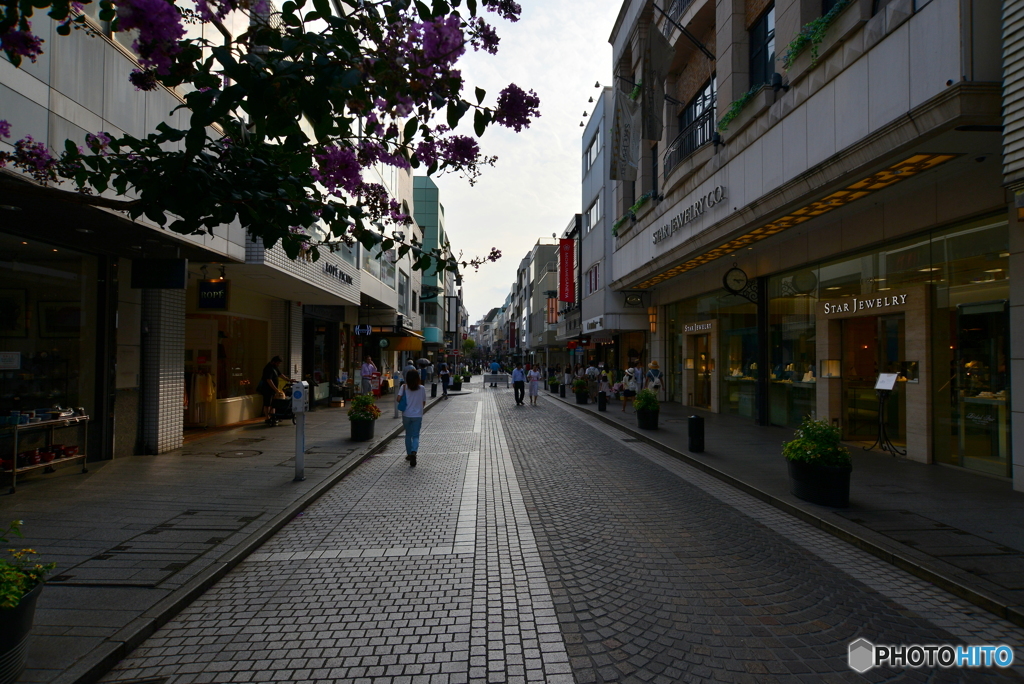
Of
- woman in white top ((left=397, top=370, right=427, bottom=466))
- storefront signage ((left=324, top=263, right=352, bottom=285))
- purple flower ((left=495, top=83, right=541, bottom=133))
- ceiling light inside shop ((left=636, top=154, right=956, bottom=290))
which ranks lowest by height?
woman in white top ((left=397, top=370, right=427, bottom=466))

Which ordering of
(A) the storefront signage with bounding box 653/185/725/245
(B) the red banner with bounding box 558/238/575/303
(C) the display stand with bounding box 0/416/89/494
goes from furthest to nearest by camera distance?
(B) the red banner with bounding box 558/238/575/303 → (A) the storefront signage with bounding box 653/185/725/245 → (C) the display stand with bounding box 0/416/89/494

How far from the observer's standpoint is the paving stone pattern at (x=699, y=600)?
354 centimetres

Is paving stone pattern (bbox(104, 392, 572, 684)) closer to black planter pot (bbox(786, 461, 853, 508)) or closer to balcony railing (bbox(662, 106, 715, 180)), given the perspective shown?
black planter pot (bbox(786, 461, 853, 508))

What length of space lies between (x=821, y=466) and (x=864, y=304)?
5931mm

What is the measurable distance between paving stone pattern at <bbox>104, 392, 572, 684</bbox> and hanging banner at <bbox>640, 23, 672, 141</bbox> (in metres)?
13.1

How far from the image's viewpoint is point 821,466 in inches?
280

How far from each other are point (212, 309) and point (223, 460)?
12.2 feet

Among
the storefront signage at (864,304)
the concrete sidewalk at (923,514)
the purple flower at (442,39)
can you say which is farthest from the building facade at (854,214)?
the purple flower at (442,39)

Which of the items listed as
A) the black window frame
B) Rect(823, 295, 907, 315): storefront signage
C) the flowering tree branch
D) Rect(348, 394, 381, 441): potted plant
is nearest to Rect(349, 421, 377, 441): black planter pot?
Rect(348, 394, 381, 441): potted plant

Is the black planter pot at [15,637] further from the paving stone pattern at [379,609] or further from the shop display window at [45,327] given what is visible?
the shop display window at [45,327]

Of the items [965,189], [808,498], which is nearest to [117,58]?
[808,498]

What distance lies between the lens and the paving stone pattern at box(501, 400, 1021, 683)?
11.6ft

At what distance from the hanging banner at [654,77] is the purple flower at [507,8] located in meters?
12.6

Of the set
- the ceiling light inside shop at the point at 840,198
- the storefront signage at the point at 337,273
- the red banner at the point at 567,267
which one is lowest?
the storefront signage at the point at 337,273
